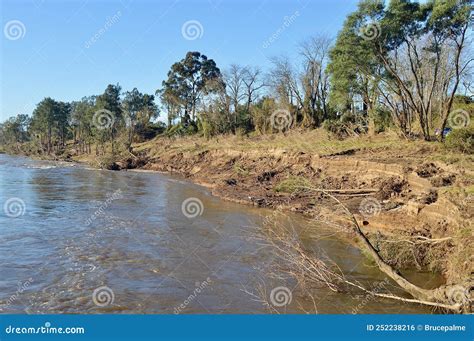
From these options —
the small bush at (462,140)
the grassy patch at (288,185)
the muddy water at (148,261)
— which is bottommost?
the muddy water at (148,261)

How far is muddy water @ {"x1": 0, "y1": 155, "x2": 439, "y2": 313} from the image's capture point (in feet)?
26.8

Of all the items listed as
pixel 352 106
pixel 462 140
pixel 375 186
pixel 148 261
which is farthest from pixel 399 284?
pixel 352 106

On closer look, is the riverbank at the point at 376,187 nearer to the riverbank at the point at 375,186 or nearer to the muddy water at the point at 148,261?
the riverbank at the point at 375,186

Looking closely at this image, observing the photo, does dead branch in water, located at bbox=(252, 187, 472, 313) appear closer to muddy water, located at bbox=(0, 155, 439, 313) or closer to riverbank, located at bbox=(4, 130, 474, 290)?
muddy water, located at bbox=(0, 155, 439, 313)

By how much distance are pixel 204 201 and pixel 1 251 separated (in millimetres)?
10347

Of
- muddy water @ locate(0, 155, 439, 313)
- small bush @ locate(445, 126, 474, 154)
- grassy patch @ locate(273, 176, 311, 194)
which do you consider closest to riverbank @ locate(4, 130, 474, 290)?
grassy patch @ locate(273, 176, 311, 194)

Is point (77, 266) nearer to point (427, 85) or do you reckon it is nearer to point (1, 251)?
point (1, 251)

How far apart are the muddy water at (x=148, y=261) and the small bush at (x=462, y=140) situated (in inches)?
297

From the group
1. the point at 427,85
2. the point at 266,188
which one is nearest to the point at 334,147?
the point at 266,188

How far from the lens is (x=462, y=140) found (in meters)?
17.0

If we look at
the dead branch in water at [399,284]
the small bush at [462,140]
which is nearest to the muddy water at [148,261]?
the dead branch in water at [399,284]

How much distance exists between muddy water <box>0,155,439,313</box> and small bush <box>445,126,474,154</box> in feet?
24.8

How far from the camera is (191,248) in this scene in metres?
12.1

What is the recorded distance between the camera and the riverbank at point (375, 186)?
1005 centimetres
